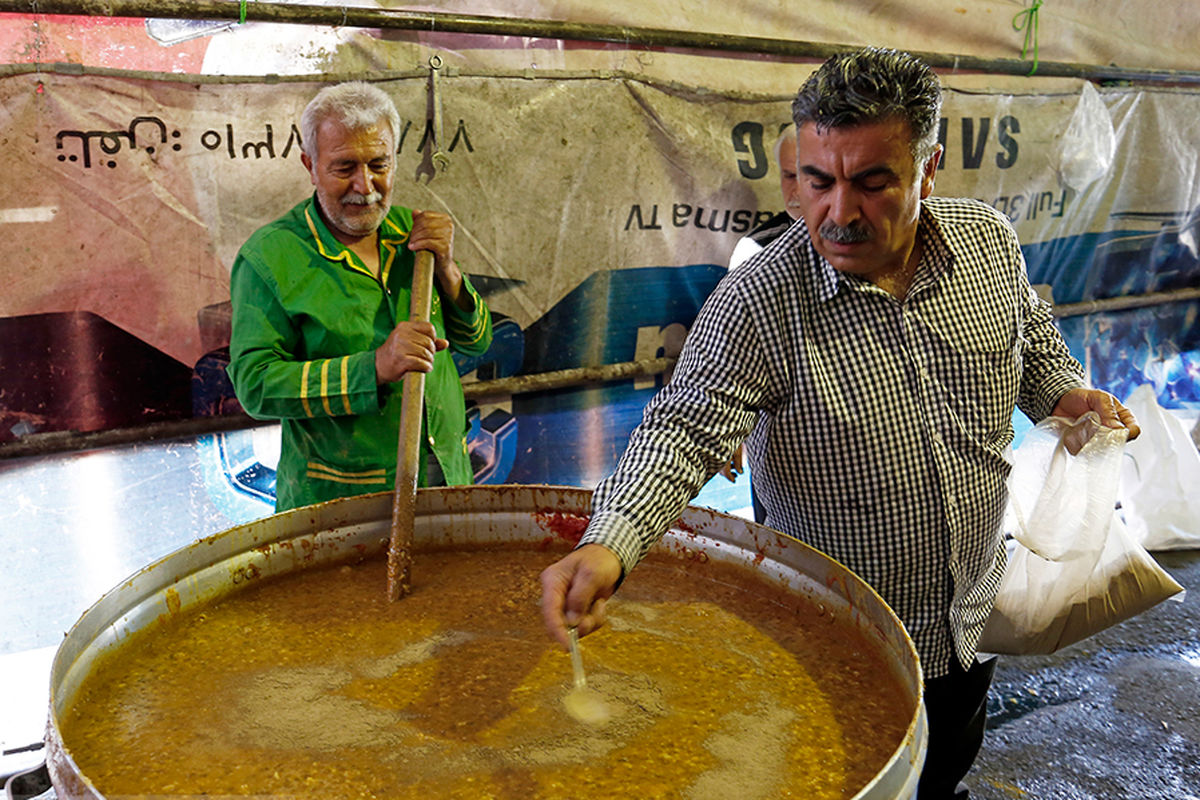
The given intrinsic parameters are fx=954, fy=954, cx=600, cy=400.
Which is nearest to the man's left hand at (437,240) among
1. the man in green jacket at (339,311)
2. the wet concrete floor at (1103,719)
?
the man in green jacket at (339,311)

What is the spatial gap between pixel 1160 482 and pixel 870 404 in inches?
128

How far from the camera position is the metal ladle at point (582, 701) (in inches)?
51.6

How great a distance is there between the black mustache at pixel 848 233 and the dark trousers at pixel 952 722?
2.87 feet

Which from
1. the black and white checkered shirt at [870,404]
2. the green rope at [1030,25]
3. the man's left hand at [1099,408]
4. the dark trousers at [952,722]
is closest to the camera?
the black and white checkered shirt at [870,404]

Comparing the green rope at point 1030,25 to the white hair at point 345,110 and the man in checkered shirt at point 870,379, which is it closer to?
the man in checkered shirt at point 870,379

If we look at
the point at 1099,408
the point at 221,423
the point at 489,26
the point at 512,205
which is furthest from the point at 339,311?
the point at 1099,408

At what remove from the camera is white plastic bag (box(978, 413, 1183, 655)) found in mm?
1947

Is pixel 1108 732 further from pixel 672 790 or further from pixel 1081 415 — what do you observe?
pixel 672 790

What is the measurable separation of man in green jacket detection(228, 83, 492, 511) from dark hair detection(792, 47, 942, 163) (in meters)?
0.95

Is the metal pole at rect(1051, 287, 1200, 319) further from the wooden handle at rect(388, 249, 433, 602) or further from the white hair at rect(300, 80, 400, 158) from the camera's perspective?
the wooden handle at rect(388, 249, 433, 602)

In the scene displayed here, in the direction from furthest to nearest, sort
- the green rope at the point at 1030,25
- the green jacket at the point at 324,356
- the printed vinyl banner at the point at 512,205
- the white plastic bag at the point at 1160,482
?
the white plastic bag at the point at 1160,482, the green rope at the point at 1030,25, the printed vinyl banner at the point at 512,205, the green jacket at the point at 324,356

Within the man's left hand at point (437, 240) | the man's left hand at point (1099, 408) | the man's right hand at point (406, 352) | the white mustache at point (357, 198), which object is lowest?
the man's left hand at point (1099, 408)

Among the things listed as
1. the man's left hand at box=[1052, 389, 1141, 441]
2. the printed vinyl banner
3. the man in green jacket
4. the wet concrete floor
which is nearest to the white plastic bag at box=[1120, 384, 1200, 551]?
the wet concrete floor

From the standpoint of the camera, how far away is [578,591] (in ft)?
4.14
